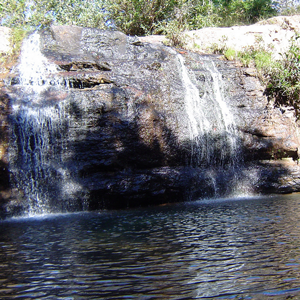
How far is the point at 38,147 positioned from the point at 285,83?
9103 mm

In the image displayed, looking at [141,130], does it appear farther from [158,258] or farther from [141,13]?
[141,13]

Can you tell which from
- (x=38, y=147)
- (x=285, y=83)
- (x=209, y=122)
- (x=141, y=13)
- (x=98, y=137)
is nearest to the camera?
(x=38, y=147)

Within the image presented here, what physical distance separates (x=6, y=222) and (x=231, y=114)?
26.5 feet

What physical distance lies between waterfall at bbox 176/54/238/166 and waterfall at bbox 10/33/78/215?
4.09 m

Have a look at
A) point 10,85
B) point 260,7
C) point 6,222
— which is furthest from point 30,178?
point 260,7

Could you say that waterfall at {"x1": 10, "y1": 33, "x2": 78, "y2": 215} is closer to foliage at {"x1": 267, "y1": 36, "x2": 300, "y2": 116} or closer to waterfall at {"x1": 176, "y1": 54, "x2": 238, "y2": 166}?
waterfall at {"x1": 176, "y1": 54, "x2": 238, "y2": 166}

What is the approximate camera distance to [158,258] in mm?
4723

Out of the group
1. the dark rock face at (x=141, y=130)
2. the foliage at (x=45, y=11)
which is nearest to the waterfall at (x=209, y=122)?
the dark rock face at (x=141, y=130)

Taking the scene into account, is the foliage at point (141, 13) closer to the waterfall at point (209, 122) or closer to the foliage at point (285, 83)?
the waterfall at point (209, 122)

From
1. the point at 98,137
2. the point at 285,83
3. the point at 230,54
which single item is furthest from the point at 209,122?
the point at 230,54

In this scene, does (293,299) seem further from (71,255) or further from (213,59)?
(213,59)

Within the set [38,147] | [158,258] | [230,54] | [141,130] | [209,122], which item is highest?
[230,54]

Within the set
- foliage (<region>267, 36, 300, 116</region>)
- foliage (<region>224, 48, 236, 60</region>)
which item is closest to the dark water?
foliage (<region>267, 36, 300, 116</region>)

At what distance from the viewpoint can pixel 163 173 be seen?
10.9m
